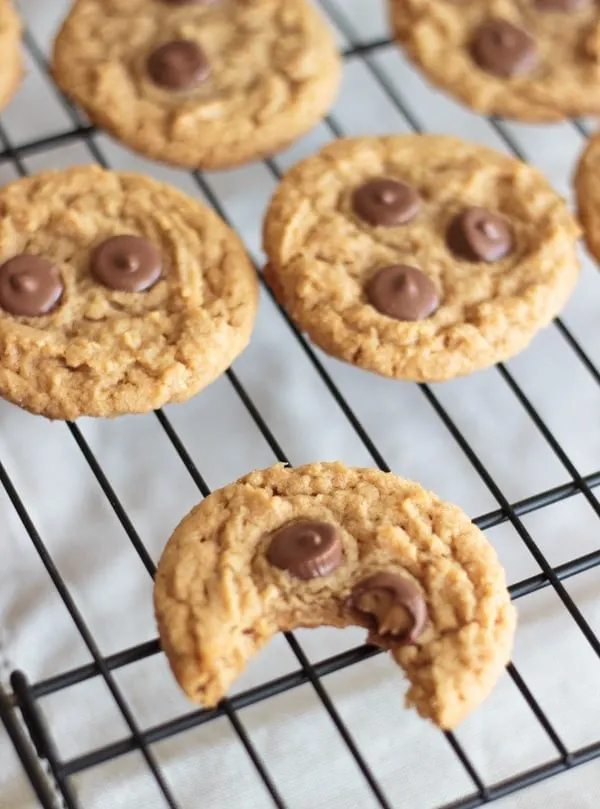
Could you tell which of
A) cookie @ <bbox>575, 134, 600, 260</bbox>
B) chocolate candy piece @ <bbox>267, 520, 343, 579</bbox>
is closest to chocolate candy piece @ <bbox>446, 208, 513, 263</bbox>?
cookie @ <bbox>575, 134, 600, 260</bbox>

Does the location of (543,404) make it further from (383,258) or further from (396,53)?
(396,53)

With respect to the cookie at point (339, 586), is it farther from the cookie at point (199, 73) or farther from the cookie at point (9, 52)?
the cookie at point (9, 52)

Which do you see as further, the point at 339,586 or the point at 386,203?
the point at 386,203

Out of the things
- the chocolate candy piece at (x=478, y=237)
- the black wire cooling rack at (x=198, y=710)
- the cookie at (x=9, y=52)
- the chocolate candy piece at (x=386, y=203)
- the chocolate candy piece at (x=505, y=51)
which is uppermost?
the cookie at (x=9, y=52)

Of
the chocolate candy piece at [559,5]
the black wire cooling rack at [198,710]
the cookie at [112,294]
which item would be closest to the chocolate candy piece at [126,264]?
the cookie at [112,294]

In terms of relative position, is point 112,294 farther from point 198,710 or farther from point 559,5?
point 559,5

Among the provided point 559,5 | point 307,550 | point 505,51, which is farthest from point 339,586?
point 559,5

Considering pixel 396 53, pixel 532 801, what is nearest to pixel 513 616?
pixel 532 801
